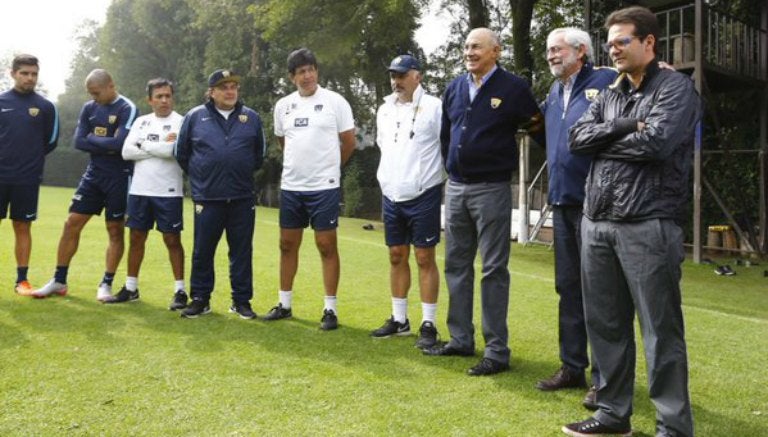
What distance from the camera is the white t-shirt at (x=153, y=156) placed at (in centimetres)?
597

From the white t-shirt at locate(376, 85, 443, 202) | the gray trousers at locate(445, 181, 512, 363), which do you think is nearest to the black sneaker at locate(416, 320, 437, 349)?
the gray trousers at locate(445, 181, 512, 363)

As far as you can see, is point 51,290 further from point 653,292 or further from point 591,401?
point 653,292

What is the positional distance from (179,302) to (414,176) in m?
2.57

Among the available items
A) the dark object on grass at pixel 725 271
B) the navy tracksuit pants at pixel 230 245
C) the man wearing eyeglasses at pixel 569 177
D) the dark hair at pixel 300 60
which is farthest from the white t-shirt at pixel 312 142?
the dark object on grass at pixel 725 271

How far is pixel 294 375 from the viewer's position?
4.11 metres

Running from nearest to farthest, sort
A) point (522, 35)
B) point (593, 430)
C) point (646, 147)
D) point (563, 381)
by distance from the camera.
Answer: point (646, 147) < point (593, 430) < point (563, 381) < point (522, 35)

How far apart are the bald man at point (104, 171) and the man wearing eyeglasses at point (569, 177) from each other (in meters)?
4.03

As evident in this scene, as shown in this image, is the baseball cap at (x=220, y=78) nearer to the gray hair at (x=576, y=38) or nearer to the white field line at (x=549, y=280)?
the gray hair at (x=576, y=38)

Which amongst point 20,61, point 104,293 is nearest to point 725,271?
point 104,293

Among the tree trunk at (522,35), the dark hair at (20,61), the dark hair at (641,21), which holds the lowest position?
the dark hair at (641,21)

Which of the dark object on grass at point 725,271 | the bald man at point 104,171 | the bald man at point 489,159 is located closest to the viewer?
the bald man at point 489,159

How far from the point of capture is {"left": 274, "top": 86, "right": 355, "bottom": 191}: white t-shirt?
18.0 feet

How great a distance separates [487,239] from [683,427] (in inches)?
69.2

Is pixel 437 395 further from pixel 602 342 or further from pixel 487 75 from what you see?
pixel 487 75
